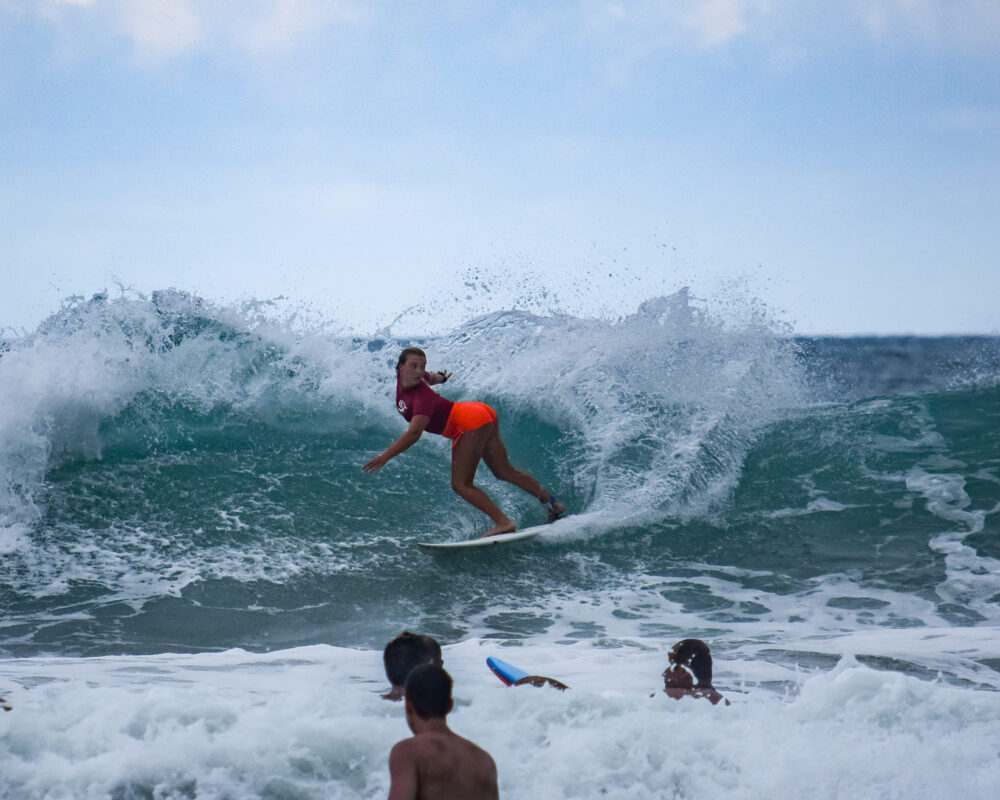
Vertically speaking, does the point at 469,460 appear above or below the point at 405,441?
below

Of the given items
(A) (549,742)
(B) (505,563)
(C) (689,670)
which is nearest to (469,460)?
(B) (505,563)

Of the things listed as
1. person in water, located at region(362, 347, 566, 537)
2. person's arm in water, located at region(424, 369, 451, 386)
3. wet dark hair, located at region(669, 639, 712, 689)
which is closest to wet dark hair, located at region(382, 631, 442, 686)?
wet dark hair, located at region(669, 639, 712, 689)

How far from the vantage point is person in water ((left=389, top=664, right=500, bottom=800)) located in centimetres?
230

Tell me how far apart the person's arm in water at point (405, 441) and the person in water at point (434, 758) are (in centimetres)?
382

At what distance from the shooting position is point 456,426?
22.6ft

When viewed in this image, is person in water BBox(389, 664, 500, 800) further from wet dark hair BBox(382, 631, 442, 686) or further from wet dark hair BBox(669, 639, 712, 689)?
wet dark hair BBox(669, 639, 712, 689)

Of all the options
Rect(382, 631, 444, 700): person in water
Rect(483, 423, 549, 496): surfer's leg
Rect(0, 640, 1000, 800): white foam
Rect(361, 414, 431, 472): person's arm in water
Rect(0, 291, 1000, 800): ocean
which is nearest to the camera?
Rect(0, 640, 1000, 800): white foam

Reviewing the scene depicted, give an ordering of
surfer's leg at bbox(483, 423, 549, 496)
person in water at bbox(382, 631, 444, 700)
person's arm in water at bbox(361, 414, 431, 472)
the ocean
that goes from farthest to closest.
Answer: surfer's leg at bbox(483, 423, 549, 496) < person's arm in water at bbox(361, 414, 431, 472) < person in water at bbox(382, 631, 444, 700) < the ocean

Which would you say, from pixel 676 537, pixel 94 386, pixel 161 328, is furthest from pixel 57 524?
pixel 676 537

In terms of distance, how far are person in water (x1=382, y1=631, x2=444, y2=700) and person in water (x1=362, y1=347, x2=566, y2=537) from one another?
3.07 m

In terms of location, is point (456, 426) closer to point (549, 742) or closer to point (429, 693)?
point (549, 742)

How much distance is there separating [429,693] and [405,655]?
1006mm

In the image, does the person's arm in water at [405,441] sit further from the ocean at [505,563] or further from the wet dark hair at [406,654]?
the wet dark hair at [406,654]

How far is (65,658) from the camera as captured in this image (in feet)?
16.1
